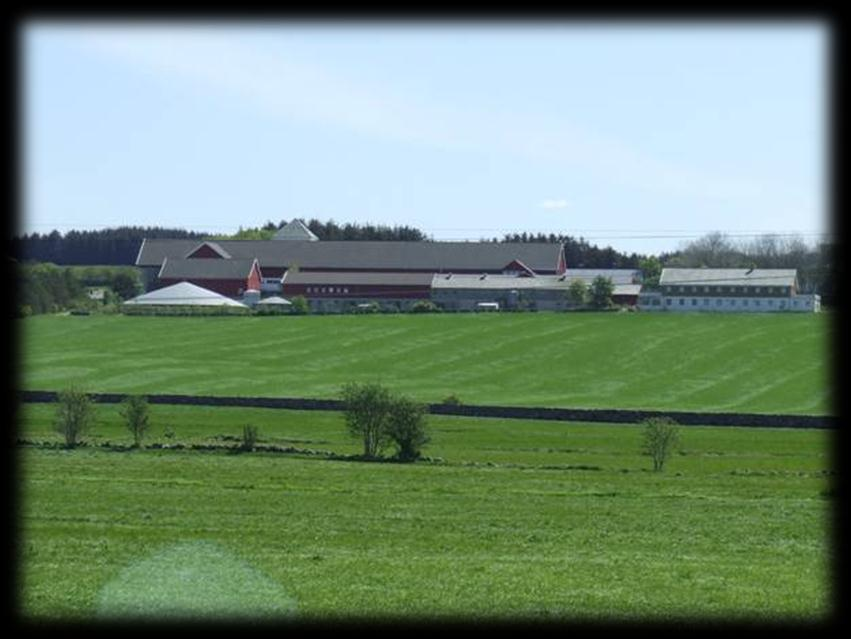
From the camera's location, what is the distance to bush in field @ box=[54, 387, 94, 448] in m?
25.6

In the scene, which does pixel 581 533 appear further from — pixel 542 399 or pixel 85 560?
pixel 542 399

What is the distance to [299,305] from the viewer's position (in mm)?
58031

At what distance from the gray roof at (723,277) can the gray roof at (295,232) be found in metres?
16.2

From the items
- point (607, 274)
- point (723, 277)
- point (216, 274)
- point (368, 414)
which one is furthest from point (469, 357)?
point (368, 414)

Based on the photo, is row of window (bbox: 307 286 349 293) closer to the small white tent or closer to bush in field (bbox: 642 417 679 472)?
the small white tent

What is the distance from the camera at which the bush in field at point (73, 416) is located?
84.0 ft

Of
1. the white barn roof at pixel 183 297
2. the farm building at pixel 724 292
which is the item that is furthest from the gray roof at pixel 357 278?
the farm building at pixel 724 292

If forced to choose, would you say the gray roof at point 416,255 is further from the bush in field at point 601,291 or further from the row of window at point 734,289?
the row of window at point 734,289

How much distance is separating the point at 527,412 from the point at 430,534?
21523 mm

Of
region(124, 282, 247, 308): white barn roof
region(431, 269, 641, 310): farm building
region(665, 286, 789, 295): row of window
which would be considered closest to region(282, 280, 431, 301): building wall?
region(431, 269, 641, 310): farm building

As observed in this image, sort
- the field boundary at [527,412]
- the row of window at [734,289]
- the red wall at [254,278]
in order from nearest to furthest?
1. the field boundary at [527,412]
2. the row of window at [734,289]
3. the red wall at [254,278]

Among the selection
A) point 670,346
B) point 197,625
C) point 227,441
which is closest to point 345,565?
point 197,625

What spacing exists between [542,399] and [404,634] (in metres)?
33.2

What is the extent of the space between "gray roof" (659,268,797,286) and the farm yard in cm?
424
